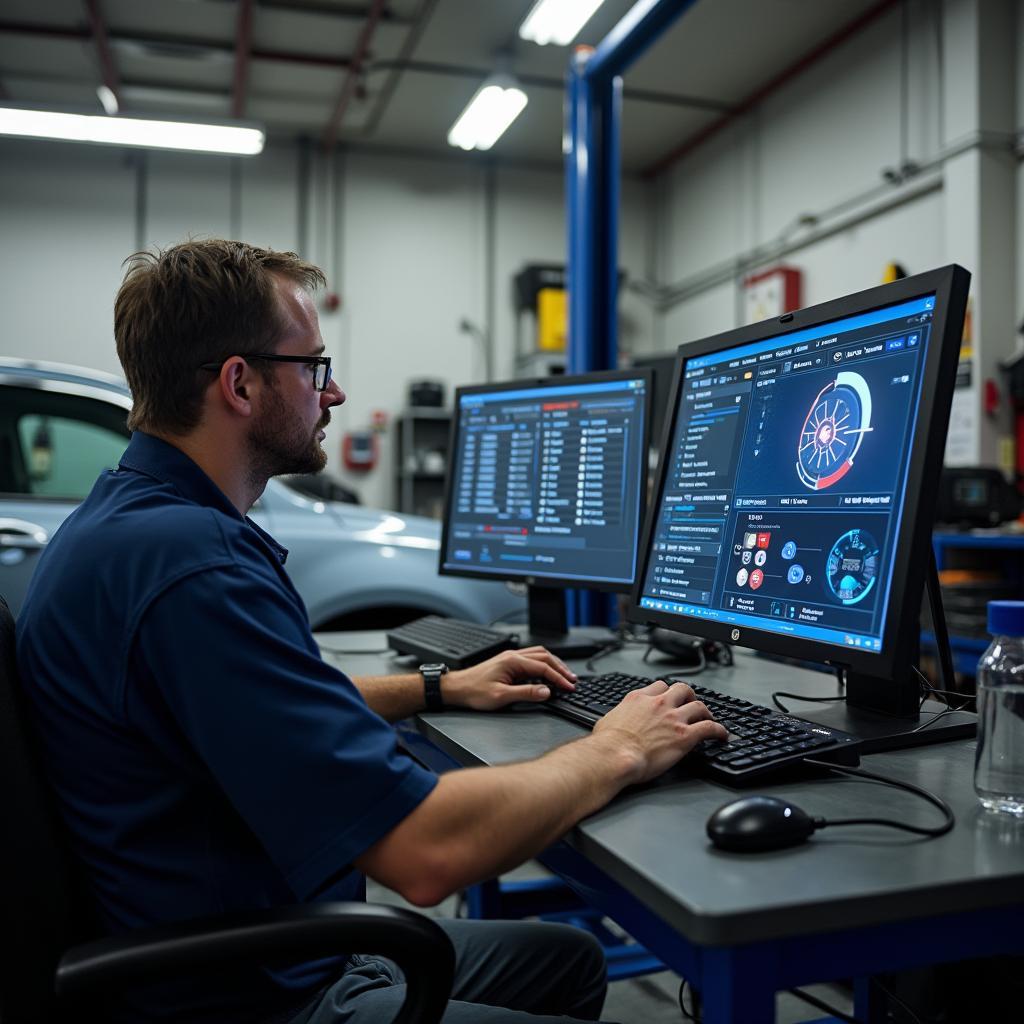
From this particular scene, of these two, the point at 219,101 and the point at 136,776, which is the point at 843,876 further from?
the point at 219,101

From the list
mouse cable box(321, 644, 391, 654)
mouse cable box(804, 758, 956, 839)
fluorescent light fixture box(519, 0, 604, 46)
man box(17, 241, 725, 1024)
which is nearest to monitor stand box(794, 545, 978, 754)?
mouse cable box(804, 758, 956, 839)

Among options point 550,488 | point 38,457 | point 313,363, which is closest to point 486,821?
point 313,363

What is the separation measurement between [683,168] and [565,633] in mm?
6692

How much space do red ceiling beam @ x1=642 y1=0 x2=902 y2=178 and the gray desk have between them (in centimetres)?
581

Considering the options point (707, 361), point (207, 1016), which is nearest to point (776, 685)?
point (707, 361)

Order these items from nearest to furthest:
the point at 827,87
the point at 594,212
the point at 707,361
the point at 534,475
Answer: the point at 707,361, the point at 534,475, the point at 594,212, the point at 827,87

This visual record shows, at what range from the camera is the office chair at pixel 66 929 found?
749 millimetres

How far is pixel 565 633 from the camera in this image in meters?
1.92

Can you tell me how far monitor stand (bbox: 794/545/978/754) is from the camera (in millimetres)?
1079

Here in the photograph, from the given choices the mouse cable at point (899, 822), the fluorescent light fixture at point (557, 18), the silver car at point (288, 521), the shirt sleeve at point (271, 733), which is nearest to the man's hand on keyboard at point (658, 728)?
the mouse cable at point (899, 822)

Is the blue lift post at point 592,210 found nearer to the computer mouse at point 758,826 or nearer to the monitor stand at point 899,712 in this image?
the monitor stand at point 899,712

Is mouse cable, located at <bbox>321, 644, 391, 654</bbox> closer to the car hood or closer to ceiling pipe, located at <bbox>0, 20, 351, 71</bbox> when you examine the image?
the car hood

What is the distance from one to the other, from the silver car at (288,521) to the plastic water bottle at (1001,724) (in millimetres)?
2453

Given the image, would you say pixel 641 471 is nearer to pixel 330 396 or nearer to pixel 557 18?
pixel 330 396
